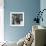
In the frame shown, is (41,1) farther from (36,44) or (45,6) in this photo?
(36,44)

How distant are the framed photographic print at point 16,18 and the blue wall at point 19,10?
0.38 feet

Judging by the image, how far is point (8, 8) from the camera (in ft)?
16.8

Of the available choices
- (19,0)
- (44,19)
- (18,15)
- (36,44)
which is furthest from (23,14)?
(36,44)

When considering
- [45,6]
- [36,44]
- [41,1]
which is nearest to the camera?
[36,44]

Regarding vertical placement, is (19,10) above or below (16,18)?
above

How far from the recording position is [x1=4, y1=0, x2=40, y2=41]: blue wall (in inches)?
202

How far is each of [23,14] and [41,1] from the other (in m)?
0.84

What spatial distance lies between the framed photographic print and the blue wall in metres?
0.12

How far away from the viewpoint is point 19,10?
16.9ft

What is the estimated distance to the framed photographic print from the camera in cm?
518

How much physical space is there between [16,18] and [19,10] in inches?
13.2

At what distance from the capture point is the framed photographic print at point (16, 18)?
5.18 metres

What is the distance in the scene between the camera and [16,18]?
5230mm

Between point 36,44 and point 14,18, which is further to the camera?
point 14,18
